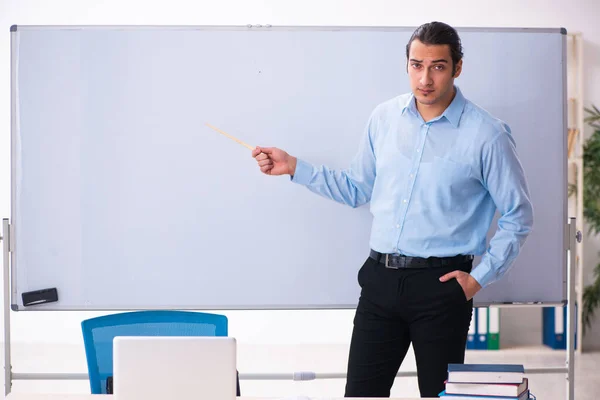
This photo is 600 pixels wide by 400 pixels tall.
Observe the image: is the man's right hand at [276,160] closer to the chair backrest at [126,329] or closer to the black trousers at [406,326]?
the black trousers at [406,326]

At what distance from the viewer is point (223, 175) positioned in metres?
3.21

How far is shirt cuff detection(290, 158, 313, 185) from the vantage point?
2953 millimetres

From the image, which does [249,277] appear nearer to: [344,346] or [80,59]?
[80,59]

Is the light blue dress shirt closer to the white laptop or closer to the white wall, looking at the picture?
the white laptop

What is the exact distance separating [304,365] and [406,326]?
2526mm

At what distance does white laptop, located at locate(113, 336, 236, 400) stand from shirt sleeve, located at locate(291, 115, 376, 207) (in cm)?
135

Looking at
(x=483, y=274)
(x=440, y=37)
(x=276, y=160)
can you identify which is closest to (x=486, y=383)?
(x=483, y=274)

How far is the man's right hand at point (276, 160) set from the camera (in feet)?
9.69

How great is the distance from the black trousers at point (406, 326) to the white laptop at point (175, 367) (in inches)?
43.2

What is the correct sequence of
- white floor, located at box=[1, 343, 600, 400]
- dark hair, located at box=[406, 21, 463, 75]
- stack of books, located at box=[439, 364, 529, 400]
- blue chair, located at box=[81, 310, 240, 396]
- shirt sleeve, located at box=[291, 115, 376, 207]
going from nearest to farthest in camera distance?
stack of books, located at box=[439, 364, 529, 400], blue chair, located at box=[81, 310, 240, 396], dark hair, located at box=[406, 21, 463, 75], shirt sleeve, located at box=[291, 115, 376, 207], white floor, located at box=[1, 343, 600, 400]

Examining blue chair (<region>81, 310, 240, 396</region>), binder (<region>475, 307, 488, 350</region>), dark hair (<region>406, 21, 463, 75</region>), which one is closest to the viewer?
blue chair (<region>81, 310, 240, 396</region>)

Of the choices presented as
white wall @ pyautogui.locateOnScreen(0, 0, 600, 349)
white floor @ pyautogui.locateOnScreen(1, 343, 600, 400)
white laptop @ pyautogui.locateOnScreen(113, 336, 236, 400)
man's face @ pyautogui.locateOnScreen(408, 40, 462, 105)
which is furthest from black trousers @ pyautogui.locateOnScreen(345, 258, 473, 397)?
white wall @ pyautogui.locateOnScreen(0, 0, 600, 349)

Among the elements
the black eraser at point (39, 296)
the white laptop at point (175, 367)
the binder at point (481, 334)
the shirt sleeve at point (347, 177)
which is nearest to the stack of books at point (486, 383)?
the white laptop at point (175, 367)

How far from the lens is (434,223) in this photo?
8.77 feet
